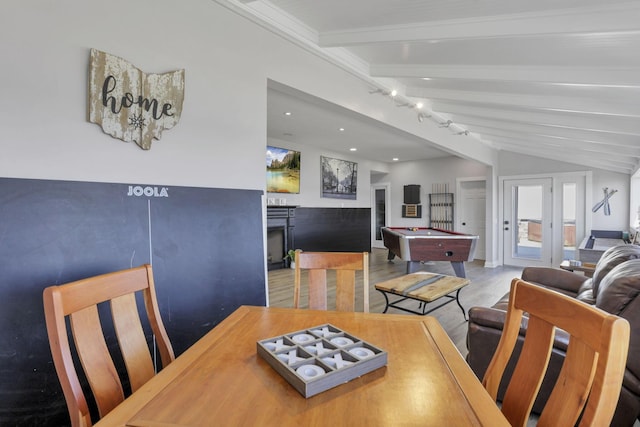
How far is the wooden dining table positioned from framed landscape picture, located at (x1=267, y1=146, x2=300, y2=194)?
5.29m

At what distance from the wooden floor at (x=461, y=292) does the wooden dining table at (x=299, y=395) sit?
2.15m

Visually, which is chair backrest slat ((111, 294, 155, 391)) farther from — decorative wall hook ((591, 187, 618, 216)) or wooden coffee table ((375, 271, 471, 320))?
decorative wall hook ((591, 187, 618, 216))

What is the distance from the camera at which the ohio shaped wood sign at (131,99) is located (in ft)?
5.47

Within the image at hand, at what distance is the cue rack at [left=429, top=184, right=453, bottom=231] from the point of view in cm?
845

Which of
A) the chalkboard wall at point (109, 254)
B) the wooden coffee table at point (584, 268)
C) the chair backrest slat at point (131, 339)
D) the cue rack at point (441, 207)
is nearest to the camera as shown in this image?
the chair backrest slat at point (131, 339)

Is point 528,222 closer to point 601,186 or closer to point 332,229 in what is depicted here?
point 601,186

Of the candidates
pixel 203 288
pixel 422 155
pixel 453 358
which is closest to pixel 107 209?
pixel 203 288

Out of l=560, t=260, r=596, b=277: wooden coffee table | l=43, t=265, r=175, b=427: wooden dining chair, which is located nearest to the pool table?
l=560, t=260, r=596, b=277: wooden coffee table

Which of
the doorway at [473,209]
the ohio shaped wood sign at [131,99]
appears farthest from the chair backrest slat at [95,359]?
the doorway at [473,209]

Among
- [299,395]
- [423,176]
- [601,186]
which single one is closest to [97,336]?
[299,395]

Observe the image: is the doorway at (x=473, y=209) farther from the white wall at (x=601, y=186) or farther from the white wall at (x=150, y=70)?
the white wall at (x=150, y=70)

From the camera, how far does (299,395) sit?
86 centimetres

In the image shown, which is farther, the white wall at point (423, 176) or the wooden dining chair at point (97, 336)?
the white wall at point (423, 176)

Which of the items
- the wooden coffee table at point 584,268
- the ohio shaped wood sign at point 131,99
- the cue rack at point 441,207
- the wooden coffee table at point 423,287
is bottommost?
the wooden coffee table at point 423,287
